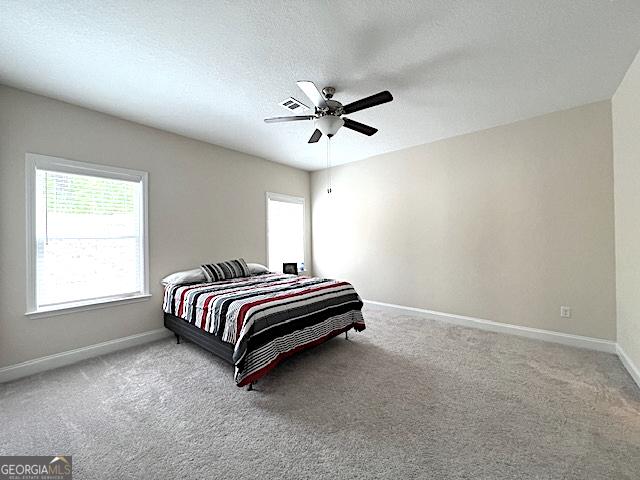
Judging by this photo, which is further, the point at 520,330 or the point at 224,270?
the point at 224,270

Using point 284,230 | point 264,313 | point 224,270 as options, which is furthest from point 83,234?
point 284,230

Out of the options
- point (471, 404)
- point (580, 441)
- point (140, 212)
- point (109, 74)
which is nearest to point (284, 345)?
point (471, 404)

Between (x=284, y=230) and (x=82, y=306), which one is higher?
(x=284, y=230)

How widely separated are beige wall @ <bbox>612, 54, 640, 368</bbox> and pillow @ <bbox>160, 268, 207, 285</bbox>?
4.46 m

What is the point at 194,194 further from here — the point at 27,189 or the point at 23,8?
the point at 23,8

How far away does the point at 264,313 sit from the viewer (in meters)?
2.41

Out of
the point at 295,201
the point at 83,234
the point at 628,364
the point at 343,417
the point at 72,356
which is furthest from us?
the point at 295,201

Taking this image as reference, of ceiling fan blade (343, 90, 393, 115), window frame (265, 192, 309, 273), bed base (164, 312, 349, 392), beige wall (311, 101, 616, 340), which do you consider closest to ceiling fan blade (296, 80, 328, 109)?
ceiling fan blade (343, 90, 393, 115)

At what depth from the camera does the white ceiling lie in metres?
1.76

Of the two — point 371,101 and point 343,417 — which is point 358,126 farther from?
point 343,417

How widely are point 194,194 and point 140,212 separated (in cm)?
75

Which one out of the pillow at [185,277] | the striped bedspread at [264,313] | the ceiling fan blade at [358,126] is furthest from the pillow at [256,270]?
the ceiling fan blade at [358,126]

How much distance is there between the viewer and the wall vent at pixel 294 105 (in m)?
2.50

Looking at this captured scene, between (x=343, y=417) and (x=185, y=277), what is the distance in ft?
8.24
